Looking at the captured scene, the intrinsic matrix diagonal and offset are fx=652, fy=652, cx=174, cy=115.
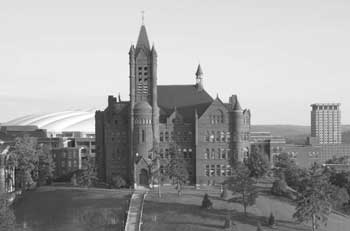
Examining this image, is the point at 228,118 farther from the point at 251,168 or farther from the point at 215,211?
the point at 215,211

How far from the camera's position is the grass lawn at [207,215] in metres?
76.6

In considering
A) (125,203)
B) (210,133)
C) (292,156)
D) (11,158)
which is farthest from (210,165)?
(292,156)

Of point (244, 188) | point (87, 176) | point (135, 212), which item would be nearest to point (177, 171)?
point (135, 212)

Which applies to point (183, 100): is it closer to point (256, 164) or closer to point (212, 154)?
point (212, 154)

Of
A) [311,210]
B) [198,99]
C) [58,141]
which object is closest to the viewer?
[311,210]

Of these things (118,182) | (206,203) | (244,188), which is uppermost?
(244,188)

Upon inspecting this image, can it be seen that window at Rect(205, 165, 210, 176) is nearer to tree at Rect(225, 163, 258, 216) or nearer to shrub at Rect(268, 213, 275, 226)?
tree at Rect(225, 163, 258, 216)

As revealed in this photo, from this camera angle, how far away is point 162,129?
108 meters

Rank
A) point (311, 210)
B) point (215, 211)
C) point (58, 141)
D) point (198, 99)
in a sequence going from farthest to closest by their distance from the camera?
point (58, 141), point (198, 99), point (215, 211), point (311, 210)

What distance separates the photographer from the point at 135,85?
345 ft

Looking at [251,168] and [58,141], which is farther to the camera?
[58,141]

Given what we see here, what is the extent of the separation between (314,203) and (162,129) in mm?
39199

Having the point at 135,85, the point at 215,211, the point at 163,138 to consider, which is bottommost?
the point at 215,211

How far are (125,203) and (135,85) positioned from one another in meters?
25.3
